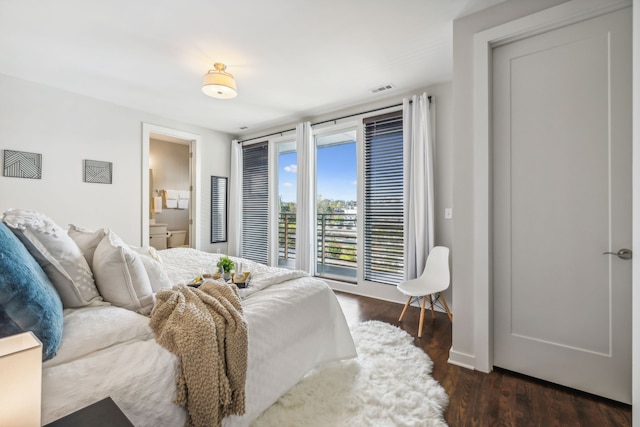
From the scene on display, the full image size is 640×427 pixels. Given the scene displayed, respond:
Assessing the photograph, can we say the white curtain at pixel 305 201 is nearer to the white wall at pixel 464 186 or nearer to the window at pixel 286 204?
the window at pixel 286 204

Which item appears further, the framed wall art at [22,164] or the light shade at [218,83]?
the framed wall art at [22,164]

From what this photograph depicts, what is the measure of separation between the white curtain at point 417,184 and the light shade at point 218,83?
6.62ft

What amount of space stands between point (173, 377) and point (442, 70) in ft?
11.3

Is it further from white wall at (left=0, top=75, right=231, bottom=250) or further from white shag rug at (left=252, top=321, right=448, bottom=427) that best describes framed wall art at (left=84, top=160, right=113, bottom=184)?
white shag rug at (left=252, top=321, right=448, bottom=427)

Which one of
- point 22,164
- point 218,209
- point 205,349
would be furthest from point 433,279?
point 22,164

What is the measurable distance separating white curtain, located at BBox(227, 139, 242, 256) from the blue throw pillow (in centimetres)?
444

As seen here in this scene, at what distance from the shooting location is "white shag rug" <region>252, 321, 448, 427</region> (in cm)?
154

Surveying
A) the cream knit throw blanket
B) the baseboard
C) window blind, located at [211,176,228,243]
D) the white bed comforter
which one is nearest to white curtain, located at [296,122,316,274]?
window blind, located at [211,176,228,243]

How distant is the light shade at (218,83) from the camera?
270cm

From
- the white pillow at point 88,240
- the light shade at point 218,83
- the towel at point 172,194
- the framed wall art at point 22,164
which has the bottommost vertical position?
the white pillow at point 88,240

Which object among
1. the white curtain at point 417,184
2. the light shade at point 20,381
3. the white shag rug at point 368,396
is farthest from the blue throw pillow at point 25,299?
the white curtain at point 417,184

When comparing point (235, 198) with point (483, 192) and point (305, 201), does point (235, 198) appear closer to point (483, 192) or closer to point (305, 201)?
point (305, 201)

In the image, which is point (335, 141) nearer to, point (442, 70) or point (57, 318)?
point (442, 70)

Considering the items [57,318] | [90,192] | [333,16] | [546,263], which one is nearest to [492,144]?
[546,263]
